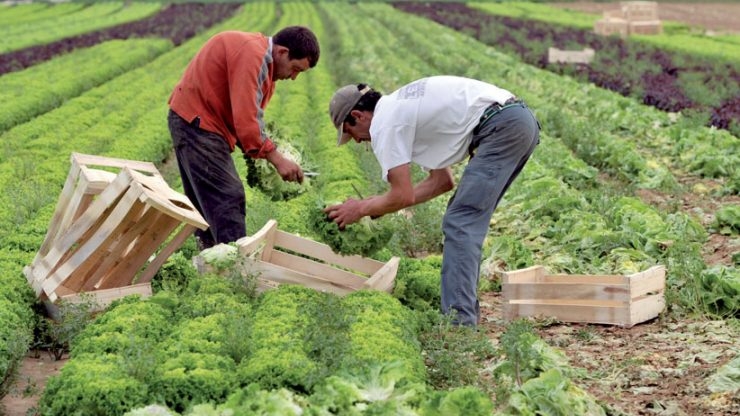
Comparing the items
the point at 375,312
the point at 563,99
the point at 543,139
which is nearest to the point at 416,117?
the point at 375,312

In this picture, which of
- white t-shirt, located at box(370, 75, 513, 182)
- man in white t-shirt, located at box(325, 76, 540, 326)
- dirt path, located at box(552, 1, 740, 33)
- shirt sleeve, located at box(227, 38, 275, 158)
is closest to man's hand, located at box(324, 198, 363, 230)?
man in white t-shirt, located at box(325, 76, 540, 326)

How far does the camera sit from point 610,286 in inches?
305

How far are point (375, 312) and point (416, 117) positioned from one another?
1264mm

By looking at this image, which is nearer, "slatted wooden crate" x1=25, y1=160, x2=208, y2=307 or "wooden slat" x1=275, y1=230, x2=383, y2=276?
"slatted wooden crate" x1=25, y1=160, x2=208, y2=307

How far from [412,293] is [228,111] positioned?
1995 millimetres

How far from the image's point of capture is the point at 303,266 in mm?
8219

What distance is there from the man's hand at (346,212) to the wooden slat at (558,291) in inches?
51.6

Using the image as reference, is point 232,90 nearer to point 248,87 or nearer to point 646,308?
point 248,87

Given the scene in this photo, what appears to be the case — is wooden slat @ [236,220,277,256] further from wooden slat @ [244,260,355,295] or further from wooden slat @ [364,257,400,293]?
wooden slat @ [364,257,400,293]

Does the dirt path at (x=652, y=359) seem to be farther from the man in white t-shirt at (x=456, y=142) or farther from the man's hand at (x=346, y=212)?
the man's hand at (x=346, y=212)

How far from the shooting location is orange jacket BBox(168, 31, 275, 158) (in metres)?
8.02

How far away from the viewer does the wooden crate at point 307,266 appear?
25.2 feet

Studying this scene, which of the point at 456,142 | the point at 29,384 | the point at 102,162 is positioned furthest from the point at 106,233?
the point at 456,142

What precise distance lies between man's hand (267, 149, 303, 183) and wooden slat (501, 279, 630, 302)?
175cm
